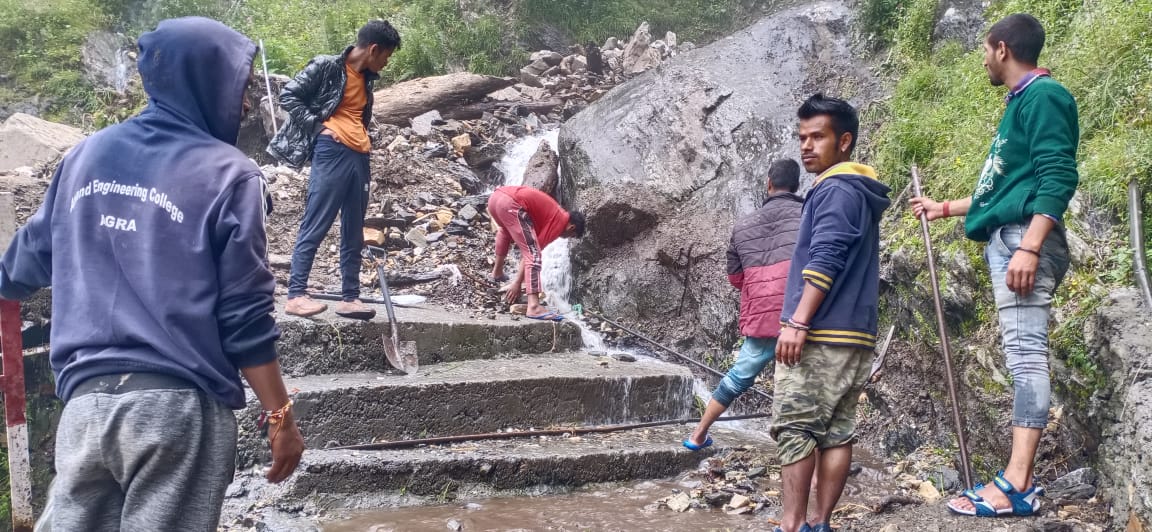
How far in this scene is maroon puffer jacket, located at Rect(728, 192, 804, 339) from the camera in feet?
13.5

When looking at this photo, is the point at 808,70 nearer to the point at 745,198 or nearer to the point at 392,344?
the point at 745,198

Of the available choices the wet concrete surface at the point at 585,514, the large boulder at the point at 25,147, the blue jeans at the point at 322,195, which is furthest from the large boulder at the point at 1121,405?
the large boulder at the point at 25,147

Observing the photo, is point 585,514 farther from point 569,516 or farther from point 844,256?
point 844,256

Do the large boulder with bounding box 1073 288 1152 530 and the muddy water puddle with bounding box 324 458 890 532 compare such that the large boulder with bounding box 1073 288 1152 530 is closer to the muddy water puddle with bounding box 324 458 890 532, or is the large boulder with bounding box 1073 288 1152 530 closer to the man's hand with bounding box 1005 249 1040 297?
the man's hand with bounding box 1005 249 1040 297

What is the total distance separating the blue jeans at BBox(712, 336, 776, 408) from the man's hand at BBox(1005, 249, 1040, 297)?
148cm

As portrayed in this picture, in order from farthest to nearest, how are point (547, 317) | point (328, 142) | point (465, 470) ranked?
point (547, 317) < point (328, 142) < point (465, 470)

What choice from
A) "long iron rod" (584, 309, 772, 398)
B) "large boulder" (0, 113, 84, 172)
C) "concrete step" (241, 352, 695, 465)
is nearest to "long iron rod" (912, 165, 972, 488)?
"long iron rod" (584, 309, 772, 398)

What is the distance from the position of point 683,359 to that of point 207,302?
500cm

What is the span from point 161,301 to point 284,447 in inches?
18.5

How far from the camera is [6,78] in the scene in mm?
12641

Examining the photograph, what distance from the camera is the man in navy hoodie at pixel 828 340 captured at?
277cm

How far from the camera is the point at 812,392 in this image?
110 inches

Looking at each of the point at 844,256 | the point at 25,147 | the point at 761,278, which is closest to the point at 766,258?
the point at 761,278

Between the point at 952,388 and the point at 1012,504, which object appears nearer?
the point at 1012,504
